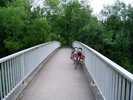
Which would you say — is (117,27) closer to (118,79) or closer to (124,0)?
(124,0)

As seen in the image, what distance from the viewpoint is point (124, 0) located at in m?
36.1

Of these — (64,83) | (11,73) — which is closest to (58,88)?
(64,83)

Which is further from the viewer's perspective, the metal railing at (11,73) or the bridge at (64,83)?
the metal railing at (11,73)

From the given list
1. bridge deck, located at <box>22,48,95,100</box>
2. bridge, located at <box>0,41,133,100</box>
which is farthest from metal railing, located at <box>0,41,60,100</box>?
bridge deck, located at <box>22,48,95,100</box>

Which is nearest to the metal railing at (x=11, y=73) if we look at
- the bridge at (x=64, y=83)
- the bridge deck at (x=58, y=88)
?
the bridge at (x=64, y=83)

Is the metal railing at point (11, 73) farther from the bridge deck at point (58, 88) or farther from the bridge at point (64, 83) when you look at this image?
the bridge deck at point (58, 88)

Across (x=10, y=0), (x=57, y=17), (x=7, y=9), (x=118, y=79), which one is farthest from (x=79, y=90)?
(x=57, y=17)

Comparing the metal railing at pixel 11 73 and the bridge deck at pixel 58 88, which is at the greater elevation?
the metal railing at pixel 11 73

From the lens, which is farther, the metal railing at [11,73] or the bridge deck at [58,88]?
the bridge deck at [58,88]

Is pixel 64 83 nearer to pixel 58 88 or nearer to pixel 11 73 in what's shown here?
pixel 58 88

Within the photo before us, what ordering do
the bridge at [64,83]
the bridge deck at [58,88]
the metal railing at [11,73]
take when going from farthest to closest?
1. the bridge deck at [58,88]
2. the metal railing at [11,73]
3. the bridge at [64,83]

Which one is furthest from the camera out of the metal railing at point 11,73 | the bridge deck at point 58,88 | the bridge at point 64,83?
the bridge deck at point 58,88

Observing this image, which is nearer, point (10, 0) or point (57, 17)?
point (10, 0)

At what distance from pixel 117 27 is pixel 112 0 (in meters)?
4.39
